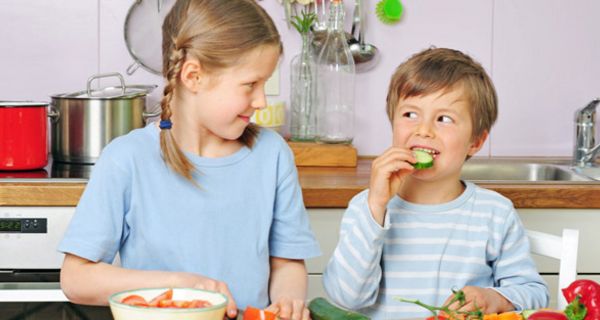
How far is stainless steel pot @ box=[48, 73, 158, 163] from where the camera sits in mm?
2361

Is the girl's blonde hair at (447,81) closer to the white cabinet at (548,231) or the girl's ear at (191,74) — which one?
the girl's ear at (191,74)

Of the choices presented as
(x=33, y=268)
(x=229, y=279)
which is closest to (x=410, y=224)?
(x=229, y=279)

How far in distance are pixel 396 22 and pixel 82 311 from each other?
1339 mm

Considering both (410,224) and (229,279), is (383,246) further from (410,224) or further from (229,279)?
(229,279)

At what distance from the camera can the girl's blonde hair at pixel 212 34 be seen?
1.45 m

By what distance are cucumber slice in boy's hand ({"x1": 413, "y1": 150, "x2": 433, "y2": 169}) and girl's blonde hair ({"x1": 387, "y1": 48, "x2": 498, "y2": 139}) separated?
0.35 feet

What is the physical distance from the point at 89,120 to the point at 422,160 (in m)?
1.09

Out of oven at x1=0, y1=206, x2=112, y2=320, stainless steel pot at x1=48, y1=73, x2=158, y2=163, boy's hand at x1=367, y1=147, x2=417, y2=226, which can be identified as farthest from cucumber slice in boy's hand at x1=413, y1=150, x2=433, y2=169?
stainless steel pot at x1=48, y1=73, x2=158, y2=163

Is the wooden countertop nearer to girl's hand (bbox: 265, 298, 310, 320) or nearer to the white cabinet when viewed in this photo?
the white cabinet

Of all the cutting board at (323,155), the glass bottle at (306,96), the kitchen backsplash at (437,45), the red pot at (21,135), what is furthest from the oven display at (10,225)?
the glass bottle at (306,96)

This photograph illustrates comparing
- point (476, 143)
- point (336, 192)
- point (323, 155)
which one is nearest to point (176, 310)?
point (476, 143)

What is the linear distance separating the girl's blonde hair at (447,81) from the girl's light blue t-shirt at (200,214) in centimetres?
23

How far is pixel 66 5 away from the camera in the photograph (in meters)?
2.62

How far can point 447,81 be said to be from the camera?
1.61 m
